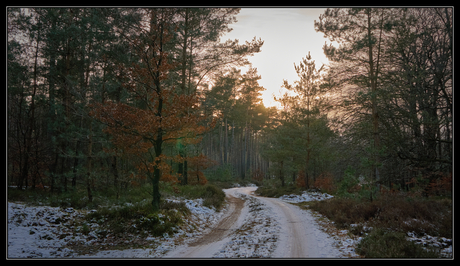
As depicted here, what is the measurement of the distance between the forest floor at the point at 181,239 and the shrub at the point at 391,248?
11.6 inches

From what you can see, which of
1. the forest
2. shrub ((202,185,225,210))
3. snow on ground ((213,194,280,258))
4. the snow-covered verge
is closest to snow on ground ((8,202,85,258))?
the snow-covered verge

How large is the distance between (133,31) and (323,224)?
438 inches

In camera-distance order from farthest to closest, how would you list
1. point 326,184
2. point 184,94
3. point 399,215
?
point 326,184
point 184,94
point 399,215

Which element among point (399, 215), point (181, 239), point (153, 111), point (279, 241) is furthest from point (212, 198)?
point (399, 215)

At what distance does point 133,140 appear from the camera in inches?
354

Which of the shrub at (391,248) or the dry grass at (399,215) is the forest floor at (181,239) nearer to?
the shrub at (391,248)

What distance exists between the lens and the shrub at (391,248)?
5.07m

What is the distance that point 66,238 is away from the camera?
6723 millimetres

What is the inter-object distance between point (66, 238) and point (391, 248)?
8729mm

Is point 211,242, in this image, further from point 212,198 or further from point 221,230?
point 212,198

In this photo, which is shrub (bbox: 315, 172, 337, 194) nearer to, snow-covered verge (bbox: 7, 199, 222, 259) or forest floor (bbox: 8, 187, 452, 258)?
forest floor (bbox: 8, 187, 452, 258)

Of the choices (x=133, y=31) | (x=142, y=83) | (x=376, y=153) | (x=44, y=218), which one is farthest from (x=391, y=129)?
(x=44, y=218)
